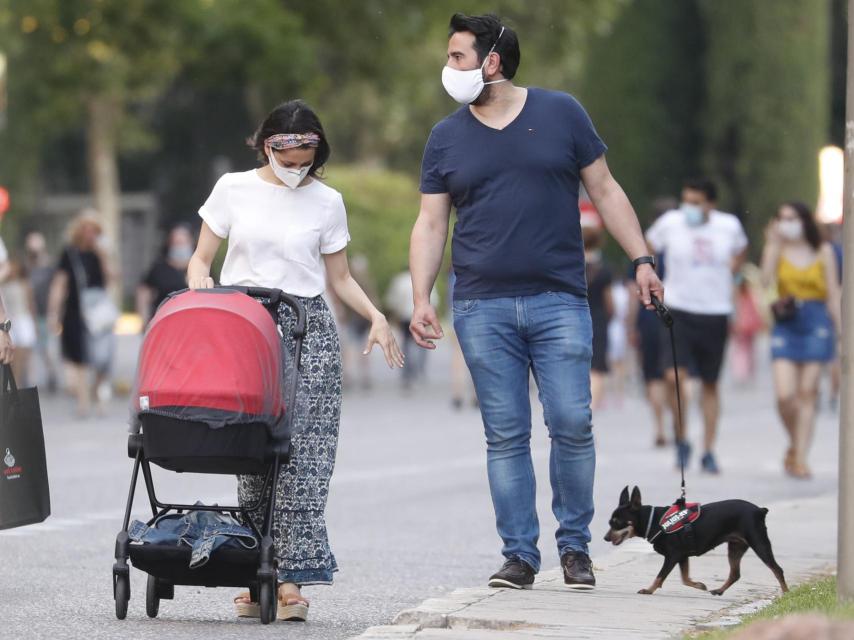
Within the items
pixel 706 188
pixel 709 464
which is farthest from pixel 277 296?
pixel 706 188

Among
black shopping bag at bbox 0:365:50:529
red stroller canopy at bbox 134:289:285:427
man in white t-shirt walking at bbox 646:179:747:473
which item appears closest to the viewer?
red stroller canopy at bbox 134:289:285:427

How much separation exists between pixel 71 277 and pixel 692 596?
538 inches

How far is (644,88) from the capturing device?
43438 mm

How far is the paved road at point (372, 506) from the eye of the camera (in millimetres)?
7148

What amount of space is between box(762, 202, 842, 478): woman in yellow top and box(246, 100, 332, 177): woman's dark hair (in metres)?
7.06

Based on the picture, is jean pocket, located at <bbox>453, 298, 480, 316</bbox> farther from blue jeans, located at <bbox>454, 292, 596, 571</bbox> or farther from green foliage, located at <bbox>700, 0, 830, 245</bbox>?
green foliage, located at <bbox>700, 0, 830, 245</bbox>

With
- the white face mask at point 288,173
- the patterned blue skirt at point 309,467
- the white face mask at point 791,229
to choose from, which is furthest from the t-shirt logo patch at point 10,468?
Answer: the white face mask at point 791,229

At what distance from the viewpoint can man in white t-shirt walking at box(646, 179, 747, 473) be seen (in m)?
13.5

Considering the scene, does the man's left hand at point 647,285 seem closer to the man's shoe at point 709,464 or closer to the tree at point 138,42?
the man's shoe at point 709,464

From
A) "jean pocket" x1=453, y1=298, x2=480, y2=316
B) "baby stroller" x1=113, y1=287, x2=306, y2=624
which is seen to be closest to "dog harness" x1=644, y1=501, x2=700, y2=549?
"jean pocket" x1=453, y1=298, x2=480, y2=316

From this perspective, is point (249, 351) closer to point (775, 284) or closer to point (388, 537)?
point (388, 537)

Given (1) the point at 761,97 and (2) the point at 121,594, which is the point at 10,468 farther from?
(1) the point at 761,97

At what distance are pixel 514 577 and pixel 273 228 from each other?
1.52 m

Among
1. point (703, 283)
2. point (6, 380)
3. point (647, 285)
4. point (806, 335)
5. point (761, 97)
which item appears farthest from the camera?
point (761, 97)
